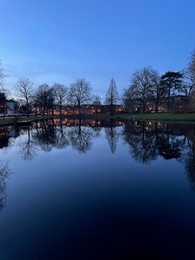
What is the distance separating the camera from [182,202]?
8.12 m

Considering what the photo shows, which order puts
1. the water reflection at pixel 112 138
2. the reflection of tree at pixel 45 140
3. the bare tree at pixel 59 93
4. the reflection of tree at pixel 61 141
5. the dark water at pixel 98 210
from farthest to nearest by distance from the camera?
the bare tree at pixel 59 93
the reflection of tree at pixel 61 141
the reflection of tree at pixel 45 140
the water reflection at pixel 112 138
the dark water at pixel 98 210

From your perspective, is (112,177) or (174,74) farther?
(174,74)

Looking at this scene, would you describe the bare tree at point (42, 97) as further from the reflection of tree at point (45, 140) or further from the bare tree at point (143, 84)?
the reflection of tree at point (45, 140)

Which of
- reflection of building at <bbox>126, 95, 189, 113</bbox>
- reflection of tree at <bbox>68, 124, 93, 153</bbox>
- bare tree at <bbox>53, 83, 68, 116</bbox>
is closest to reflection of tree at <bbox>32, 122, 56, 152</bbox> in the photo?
reflection of tree at <bbox>68, 124, 93, 153</bbox>

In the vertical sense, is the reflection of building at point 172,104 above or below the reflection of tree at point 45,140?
above

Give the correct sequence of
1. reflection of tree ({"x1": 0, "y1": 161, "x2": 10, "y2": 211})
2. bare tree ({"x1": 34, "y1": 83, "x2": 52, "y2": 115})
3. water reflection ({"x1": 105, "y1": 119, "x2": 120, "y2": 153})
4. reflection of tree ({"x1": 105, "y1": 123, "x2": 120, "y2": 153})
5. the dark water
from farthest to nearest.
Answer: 1. bare tree ({"x1": 34, "y1": 83, "x2": 52, "y2": 115})
2. water reflection ({"x1": 105, "y1": 119, "x2": 120, "y2": 153})
3. reflection of tree ({"x1": 105, "y1": 123, "x2": 120, "y2": 153})
4. reflection of tree ({"x1": 0, "y1": 161, "x2": 10, "y2": 211})
5. the dark water

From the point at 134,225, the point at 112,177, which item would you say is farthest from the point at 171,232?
the point at 112,177

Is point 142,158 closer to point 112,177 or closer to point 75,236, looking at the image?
point 112,177

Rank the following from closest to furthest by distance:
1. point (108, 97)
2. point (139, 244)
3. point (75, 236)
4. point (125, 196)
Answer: point (139, 244)
point (75, 236)
point (125, 196)
point (108, 97)

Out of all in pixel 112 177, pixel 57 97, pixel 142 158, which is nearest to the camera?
pixel 112 177

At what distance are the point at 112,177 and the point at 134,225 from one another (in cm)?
489

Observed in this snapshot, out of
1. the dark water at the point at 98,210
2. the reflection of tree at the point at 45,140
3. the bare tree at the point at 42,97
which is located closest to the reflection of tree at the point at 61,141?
the reflection of tree at the point at 45,140

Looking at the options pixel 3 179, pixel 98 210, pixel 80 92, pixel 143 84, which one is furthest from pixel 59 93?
pixel 98 210

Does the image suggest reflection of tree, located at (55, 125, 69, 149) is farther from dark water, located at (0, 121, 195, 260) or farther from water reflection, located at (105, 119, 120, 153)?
dark water, located at (0, 121, 195, 260)
